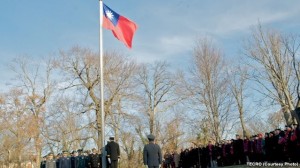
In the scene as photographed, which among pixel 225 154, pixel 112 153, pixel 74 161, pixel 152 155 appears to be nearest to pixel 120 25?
pixel 112 153

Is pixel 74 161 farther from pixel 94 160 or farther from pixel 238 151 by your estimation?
pixel 238 151

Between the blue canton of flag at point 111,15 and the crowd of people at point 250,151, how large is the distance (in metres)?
8.51

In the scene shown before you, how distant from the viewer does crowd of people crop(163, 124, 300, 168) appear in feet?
54.8

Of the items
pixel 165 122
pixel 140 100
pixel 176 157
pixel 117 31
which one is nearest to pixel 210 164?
pixel 176 157

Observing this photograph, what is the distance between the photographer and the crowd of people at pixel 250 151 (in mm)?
16703

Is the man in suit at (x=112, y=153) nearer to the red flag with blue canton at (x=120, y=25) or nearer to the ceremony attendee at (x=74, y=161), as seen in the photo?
the red flag with blue canton at (x=120, y=25)

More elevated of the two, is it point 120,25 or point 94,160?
point 120,25

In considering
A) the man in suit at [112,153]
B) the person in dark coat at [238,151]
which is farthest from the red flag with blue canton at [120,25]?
the person in dark coat at [238,151]

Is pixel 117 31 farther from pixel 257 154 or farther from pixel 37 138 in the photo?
pixel 37 138

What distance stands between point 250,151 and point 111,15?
9.87m

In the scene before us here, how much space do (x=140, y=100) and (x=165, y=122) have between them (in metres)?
7.82

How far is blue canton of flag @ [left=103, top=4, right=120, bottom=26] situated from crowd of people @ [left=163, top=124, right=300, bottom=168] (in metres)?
8.51

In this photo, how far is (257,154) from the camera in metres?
19.0

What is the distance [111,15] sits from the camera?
15.1m
